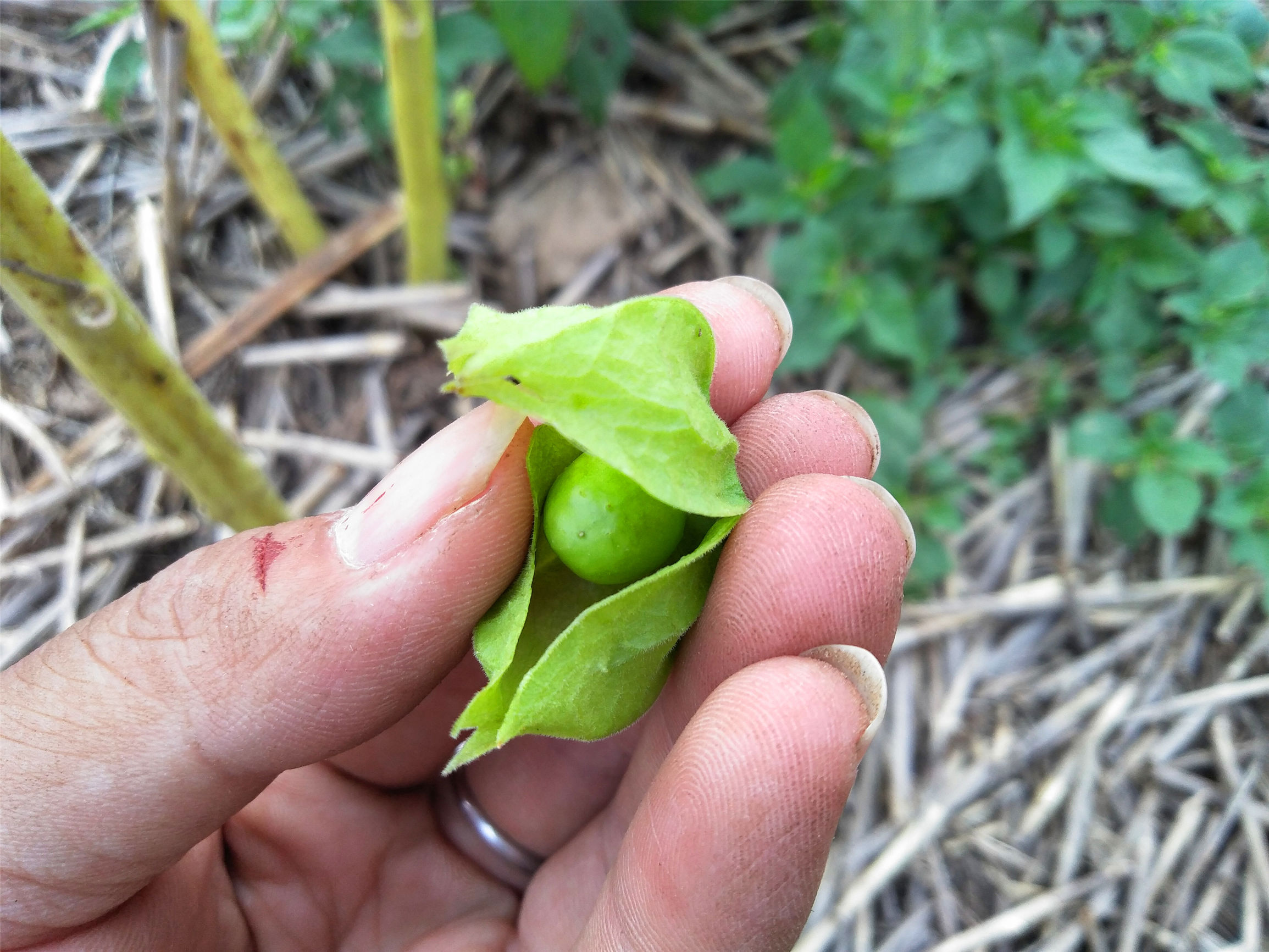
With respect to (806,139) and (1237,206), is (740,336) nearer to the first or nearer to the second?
(806,139)

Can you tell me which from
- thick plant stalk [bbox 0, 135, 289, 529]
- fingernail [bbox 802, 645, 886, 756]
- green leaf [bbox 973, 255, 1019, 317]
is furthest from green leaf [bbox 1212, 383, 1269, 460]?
thick plant stalk [bbox 0, 135, 289, 529]

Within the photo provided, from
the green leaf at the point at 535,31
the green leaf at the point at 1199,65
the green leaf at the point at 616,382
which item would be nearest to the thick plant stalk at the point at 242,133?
the green leaf at the point at 535,31

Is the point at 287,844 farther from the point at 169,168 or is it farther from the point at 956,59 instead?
the point at 956,59

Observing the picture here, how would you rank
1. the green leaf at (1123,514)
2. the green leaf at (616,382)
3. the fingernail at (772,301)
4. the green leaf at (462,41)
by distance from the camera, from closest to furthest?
the green leaf at (616,382) → the fingernail at (772,301) → the green leaf at (462,41) → the green leaf at (1123,514)

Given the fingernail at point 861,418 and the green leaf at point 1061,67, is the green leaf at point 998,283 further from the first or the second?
the fingernail at point 861,418

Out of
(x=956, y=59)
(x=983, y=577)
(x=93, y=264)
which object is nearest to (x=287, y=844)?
(x=93, y=264)

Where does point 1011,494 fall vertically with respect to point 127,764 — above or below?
below
